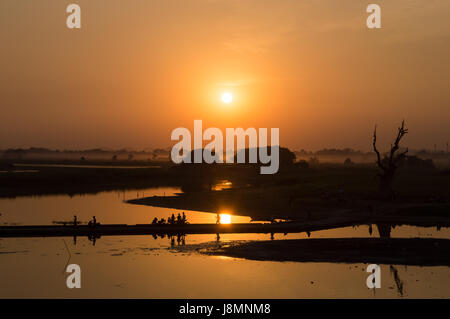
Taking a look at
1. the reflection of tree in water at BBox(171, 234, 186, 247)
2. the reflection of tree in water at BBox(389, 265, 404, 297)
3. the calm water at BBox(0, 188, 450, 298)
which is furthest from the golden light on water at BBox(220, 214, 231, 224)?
the reflection of tree in water at BBox(389, 265, 404, 297)

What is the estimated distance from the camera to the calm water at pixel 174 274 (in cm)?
2583

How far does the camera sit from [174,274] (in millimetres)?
29375

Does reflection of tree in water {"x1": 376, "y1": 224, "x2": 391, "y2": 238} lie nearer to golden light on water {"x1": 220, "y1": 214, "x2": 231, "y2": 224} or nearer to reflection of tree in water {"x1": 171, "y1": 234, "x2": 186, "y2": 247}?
golden light on water {"x1": 220, "y1": 214, "x2": 231, "y2": 224}

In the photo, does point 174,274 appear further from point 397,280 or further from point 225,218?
point 225,218

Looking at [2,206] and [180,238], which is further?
[2,206]

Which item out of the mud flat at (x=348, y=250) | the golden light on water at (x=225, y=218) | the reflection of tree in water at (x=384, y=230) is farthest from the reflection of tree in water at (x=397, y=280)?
the golden light on water at (x=225, y=218)

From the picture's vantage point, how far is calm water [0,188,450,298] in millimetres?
25828

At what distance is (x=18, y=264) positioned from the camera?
31.7m

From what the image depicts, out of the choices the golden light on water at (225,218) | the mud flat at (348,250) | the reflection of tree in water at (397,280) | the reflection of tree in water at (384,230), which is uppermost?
the golden light on water at (225,218)

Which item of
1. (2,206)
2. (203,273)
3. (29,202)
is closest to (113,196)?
(29,202)

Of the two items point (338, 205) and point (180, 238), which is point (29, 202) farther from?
point (338, 205)

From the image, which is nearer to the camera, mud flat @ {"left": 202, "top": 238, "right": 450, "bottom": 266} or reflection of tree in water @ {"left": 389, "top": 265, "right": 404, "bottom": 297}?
reflection of tree in water @ {"left": 389, "top": 265, "right": 404, "bottom": 297}

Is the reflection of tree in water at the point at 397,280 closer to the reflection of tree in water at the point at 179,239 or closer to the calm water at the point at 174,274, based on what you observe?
the calm water at the point at 174,274
